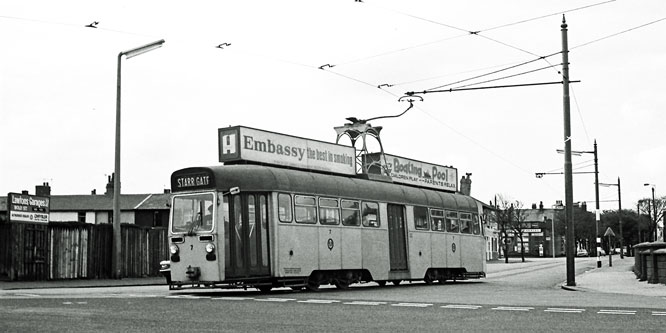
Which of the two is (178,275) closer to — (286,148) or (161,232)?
(286,148)

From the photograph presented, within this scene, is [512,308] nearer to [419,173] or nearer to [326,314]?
[326,314]

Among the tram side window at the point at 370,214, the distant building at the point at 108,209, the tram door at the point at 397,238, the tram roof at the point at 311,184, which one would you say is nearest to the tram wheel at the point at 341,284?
the tram side window at the point at 370,214

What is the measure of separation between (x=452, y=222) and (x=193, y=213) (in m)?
12.7

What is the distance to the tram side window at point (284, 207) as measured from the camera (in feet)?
70.6

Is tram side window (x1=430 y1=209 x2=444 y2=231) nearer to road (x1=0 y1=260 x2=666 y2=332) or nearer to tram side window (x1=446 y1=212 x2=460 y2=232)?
tram side window (x1=446 y1=212 x2=460 y2=232)

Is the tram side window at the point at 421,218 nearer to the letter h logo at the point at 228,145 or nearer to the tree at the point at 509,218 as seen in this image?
the letter h logo at the point at 228,145

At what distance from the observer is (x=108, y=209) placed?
6862 cm

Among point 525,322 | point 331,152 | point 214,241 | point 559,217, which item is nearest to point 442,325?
point 525,322

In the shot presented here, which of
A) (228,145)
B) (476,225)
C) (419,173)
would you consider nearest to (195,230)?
(228,145)

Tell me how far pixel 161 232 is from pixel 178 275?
51.3 ft

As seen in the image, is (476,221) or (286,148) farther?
(476,221)

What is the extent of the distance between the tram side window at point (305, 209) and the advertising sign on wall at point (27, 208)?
1046cm

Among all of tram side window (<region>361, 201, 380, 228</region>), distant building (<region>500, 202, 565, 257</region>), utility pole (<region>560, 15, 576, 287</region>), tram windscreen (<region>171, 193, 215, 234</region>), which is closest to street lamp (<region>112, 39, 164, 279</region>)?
tram windscreen (<region>171, 193, 215, 234</region>)

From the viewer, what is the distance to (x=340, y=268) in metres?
23.9
